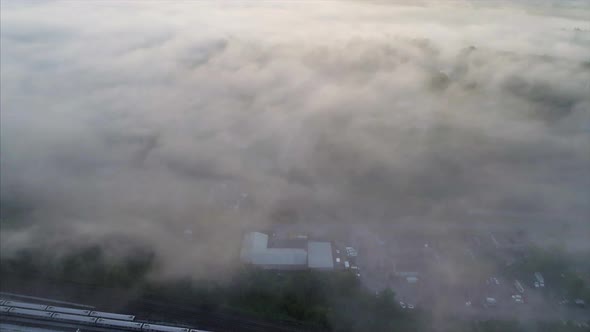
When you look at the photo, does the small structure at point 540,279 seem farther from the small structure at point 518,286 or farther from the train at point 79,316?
the train at point 79,316

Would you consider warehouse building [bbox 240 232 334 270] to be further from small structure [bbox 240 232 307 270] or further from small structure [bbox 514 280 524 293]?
small structure [bbox 514 280 524 293]

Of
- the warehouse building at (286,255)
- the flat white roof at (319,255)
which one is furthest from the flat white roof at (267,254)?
the flat white roof at (319,255)

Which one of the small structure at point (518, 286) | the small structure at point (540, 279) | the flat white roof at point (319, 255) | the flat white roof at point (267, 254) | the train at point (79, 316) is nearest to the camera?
the train at point (79, 316)

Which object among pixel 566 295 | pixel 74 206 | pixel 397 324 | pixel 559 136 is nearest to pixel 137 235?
pixel 74 206

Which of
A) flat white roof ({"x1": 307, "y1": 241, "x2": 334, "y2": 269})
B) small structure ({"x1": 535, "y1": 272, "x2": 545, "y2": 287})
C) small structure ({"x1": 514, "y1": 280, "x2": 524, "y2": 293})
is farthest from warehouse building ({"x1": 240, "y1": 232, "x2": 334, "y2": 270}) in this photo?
small structure ({"x1": 535, "y1": 272, "x2": 545, "y2": 287})

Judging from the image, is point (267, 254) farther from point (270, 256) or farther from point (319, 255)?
point (319, 255)

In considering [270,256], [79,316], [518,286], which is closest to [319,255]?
[270,256]
